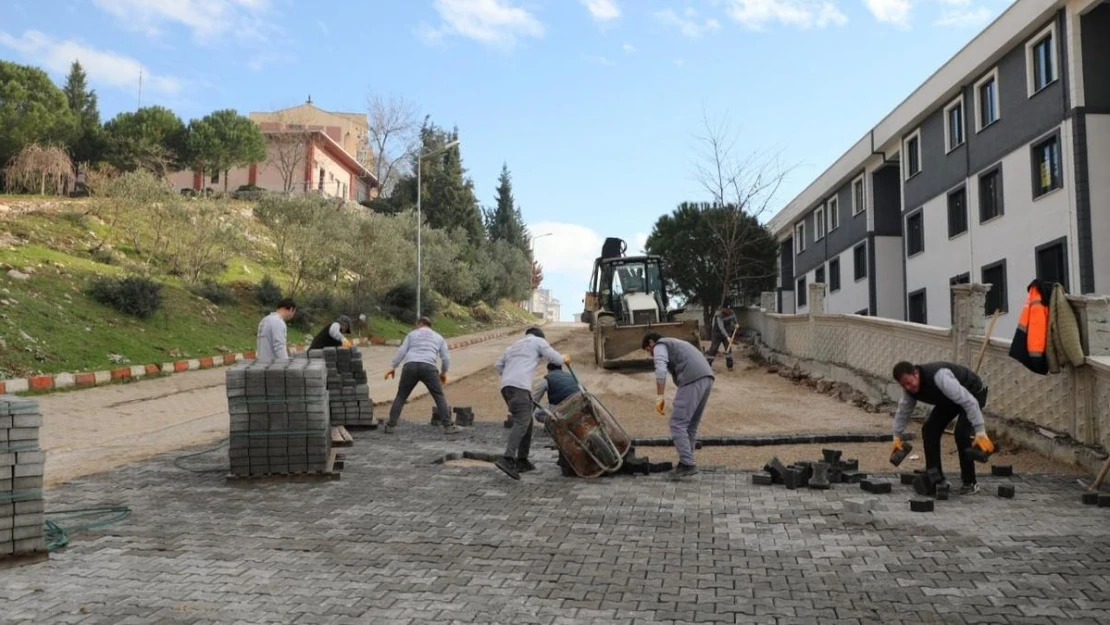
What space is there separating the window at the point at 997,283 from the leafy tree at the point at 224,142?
39.4 meters

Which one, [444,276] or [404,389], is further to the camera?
[444,276]

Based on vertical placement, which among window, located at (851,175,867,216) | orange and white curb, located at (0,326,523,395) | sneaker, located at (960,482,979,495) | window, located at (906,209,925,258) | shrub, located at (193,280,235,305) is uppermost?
window, located at (851,175,867,216)

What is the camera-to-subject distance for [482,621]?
433 cm

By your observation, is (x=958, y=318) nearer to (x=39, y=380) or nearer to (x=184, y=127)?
(x=39, y=380)

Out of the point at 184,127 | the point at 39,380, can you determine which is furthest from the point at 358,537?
the point at 184,127

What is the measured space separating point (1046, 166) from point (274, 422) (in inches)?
698

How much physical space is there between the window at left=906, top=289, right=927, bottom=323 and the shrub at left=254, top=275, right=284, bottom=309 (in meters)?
20.9

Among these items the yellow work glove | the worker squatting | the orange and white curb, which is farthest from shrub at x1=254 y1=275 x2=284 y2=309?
the yellow work glove

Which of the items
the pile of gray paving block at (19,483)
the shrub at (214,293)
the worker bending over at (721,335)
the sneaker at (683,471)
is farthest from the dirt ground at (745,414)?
the shrub at (214,293)

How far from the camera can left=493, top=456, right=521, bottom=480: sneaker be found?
8320 mm

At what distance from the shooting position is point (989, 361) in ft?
35.1

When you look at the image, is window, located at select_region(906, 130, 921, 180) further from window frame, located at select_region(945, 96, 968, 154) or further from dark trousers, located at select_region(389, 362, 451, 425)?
dark trousers, located at select_region(389, 362, 451, 425)

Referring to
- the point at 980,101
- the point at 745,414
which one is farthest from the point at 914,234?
the point at 745,414

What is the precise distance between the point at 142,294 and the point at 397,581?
749 inches
